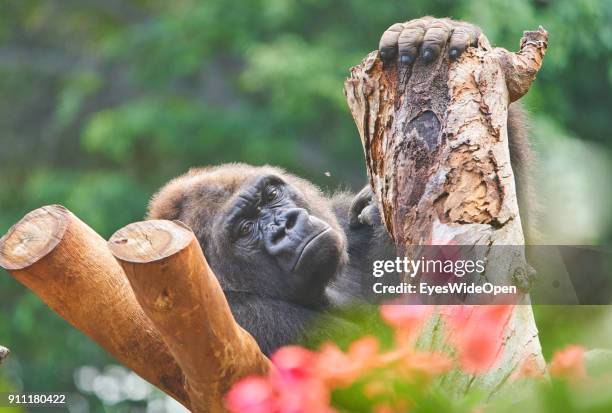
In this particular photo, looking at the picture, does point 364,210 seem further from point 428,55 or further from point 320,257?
point 428,55

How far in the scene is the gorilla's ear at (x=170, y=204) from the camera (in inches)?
154

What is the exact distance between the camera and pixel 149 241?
2.15 metres

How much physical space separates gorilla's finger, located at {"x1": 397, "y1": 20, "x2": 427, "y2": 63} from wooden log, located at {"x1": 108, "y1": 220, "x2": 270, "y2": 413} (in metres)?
1.15

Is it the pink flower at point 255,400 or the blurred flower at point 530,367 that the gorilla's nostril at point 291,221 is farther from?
the pink flower at point 255,400

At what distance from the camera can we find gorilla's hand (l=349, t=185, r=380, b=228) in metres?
3.96

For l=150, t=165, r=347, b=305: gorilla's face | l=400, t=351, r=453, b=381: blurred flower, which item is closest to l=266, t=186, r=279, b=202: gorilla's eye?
l=150, t=165, r=347, b=305: gorilla's face

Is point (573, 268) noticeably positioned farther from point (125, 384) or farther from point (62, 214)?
point (125, 384)

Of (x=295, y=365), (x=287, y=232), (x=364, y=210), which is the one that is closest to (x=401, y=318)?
(x=295, y=365)

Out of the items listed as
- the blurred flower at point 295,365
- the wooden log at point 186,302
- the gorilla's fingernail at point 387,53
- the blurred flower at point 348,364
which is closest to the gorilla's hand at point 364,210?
the gorilla's fingernail at point 387,53

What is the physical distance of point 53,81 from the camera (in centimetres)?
1223

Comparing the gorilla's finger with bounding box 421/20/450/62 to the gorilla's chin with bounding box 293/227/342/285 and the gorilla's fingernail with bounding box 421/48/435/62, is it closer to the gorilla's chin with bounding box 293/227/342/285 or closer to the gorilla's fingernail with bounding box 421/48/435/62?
the gorilla's fingernail with bounding box 421/48/435/62

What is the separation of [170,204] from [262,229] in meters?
0.48

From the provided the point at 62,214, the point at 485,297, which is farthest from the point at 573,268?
the point at 62,214

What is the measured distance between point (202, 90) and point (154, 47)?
3.22 feet
